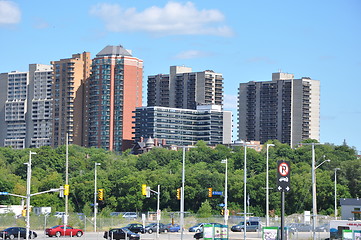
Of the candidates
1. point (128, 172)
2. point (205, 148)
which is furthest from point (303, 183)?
point (205, 148)

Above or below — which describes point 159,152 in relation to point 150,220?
above

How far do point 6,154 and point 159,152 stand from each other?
36.3 meters

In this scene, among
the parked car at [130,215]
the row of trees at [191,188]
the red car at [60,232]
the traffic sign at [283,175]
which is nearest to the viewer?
the traffic sign at [283,175]

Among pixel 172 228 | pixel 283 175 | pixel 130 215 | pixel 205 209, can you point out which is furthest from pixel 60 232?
pixel 283 175

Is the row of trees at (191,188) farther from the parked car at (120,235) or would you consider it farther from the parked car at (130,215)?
the parked car at (120,235)

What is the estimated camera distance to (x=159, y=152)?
17938 centimetres

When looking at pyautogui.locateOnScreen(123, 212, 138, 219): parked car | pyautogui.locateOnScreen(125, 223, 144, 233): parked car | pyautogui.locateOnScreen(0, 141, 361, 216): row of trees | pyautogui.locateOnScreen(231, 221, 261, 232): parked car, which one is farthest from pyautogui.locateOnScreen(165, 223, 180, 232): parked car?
pyautogui.locateOnScreen(0, 141, 361, 216): row of trees

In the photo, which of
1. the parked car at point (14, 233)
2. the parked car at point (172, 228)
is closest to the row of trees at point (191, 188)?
the parked car at point (172, 228)

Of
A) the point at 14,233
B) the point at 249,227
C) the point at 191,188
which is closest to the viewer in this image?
the point at 14,233

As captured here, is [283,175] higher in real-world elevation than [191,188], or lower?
higher

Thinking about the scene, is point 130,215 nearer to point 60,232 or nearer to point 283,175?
point 60,232

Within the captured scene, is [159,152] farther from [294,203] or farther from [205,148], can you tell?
[294,203]

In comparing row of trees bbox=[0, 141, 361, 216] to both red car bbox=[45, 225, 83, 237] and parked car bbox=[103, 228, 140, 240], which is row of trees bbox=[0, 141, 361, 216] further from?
parked car bbox=[103, 228, 140, 240]

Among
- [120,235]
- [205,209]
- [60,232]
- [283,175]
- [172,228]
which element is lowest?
[172,228]
